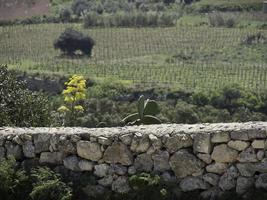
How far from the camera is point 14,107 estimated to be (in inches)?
560

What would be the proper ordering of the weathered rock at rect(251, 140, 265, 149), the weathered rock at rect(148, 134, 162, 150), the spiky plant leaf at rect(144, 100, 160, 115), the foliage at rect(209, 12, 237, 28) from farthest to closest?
1. the foliage at rect(209, 12, 237, 28)
2. the spiky plant leaf at rect(144, 100, 160, 115)
3. the weathered rock at rect(148, 134, 162, 150)
4. the weathered rock at rect(251, 140, 265, 149)

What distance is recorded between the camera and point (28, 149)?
1011cm

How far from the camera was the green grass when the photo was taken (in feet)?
167

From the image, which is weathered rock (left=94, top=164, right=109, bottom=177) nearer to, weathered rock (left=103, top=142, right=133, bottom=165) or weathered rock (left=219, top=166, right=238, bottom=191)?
weathered rock (left=103, top=142, right=133, bottom=165)

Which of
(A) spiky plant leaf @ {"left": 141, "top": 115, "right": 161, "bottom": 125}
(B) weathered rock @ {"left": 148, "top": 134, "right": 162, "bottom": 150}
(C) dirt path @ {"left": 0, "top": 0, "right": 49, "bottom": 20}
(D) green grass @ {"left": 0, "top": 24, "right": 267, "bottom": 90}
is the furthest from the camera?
(C) dirt path @ {"left": 0, "top": 0, "right": 49, "bottom": 20}

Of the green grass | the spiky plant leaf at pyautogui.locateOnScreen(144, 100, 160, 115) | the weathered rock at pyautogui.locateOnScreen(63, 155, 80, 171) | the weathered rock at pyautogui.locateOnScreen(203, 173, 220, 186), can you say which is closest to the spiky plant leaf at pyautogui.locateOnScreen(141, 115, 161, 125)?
the spiky plant leaf at pyautogui.locateOnScreen(144, 100, 160, 115)

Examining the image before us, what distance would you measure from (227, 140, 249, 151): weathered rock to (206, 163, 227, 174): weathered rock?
29cm

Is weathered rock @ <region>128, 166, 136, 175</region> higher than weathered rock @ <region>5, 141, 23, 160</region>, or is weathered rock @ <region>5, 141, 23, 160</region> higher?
weathered rock @ <region>5, 141, 23, 160</region>

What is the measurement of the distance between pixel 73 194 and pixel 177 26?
2807 inches

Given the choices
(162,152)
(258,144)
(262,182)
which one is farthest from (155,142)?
(262,182)

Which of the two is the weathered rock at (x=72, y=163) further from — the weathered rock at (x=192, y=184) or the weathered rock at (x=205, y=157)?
the weathered rock at (x=205, y=157)

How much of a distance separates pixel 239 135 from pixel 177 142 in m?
0.87

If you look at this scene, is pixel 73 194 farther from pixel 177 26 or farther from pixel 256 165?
pixel 177 26

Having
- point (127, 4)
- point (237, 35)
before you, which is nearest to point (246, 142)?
point (237, 35)
